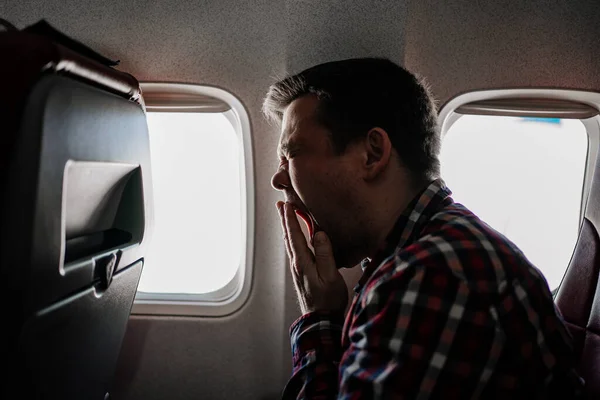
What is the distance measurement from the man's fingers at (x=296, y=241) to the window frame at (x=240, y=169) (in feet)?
2.11

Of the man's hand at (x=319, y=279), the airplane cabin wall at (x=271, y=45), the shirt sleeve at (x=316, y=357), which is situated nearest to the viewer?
the shirt sleeve at (x=316, y=357)

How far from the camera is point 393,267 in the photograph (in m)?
0.92

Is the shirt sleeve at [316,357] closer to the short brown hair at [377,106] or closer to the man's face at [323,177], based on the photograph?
the man's face at [323,177]

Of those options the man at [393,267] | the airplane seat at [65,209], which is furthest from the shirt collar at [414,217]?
the airplane seat at [65,209]

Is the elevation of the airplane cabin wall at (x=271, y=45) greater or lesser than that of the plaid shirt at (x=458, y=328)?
greater

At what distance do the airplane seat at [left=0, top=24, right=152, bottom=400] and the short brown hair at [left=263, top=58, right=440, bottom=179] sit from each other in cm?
44

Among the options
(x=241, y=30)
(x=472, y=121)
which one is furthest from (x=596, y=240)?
(x=241, y=30)

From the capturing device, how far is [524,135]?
7.86 feet

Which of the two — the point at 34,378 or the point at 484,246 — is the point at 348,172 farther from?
the point at 34,378

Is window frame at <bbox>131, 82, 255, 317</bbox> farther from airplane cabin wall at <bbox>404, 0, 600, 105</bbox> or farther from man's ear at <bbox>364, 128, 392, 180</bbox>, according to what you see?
man's ear at <bbox>364, 128, 392, 180</bbox>

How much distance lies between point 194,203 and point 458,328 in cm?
167

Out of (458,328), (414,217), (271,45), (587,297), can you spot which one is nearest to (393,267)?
(458,328)

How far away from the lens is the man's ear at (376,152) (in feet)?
3.96

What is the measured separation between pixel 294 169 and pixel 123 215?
424 millimetres
